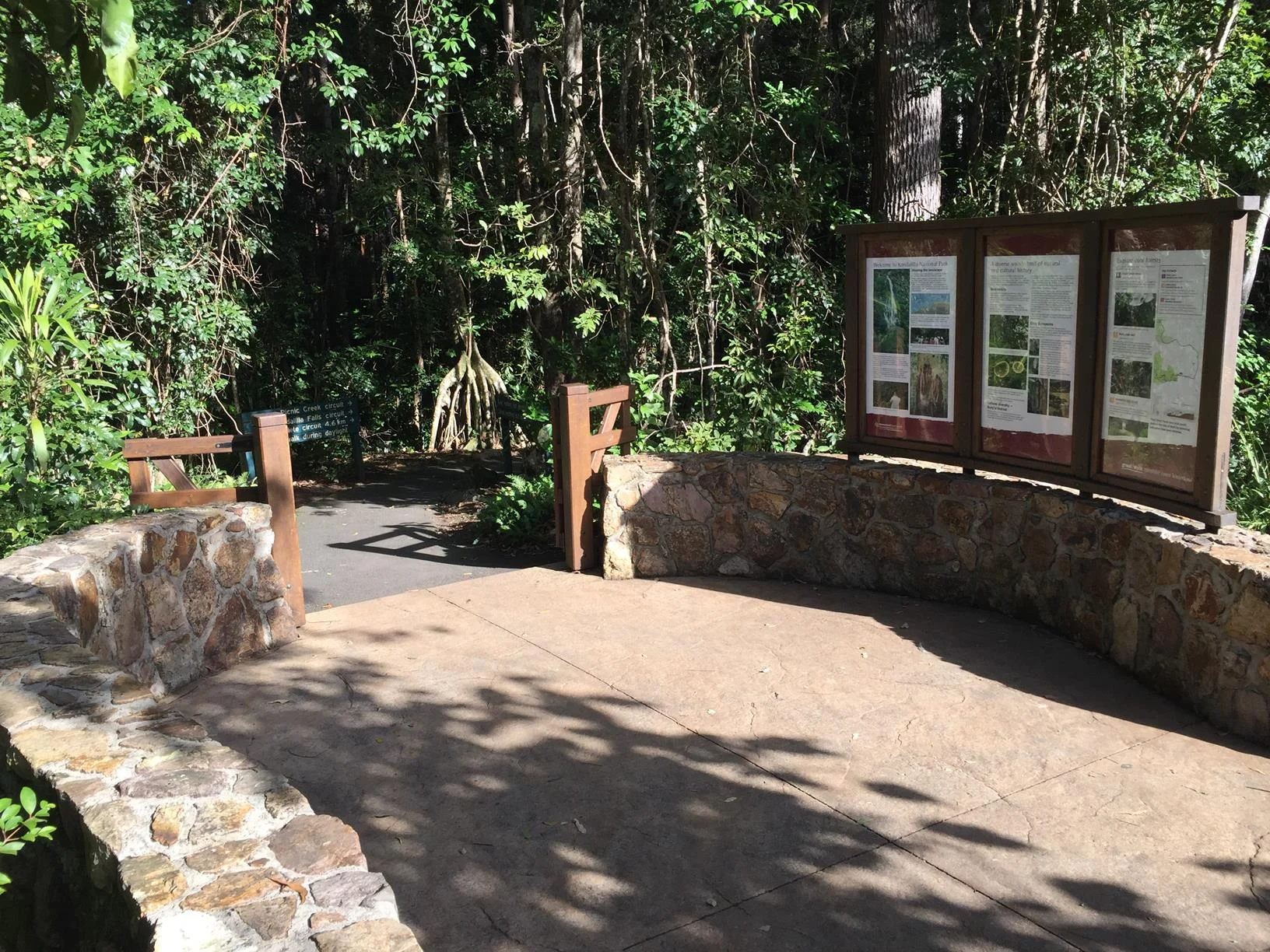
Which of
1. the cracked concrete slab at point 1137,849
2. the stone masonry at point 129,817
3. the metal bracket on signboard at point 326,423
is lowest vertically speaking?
the cracked concrete slab at point 1137,849

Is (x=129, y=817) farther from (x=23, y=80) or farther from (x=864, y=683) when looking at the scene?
(x=864, y=683)

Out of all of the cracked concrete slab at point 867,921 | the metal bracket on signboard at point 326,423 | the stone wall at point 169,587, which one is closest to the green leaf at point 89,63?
the cracked concrete slab at point 867,921

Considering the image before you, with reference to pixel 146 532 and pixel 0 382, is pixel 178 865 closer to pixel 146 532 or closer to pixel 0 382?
pixel 146 532

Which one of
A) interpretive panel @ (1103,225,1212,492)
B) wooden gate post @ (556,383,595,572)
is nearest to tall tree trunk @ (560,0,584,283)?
wooden gate post @ (556,383,595,572)

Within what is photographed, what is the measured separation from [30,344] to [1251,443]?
25.7ft

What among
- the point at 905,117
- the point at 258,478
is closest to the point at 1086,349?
the point at 905,117

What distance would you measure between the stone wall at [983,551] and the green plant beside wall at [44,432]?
3194mm

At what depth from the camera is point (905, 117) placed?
8.52 m

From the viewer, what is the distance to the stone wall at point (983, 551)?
4.41m

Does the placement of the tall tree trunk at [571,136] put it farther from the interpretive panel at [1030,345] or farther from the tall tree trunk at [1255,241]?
the tall tree trunk at [1255,241]

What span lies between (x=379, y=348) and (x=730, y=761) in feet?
37.1

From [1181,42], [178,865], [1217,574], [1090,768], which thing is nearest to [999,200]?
[1181,42]

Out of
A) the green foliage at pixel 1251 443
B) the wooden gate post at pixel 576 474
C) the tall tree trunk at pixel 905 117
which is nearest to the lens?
the green foliage at pixel 1251 443

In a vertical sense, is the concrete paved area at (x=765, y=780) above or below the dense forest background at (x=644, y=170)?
below
